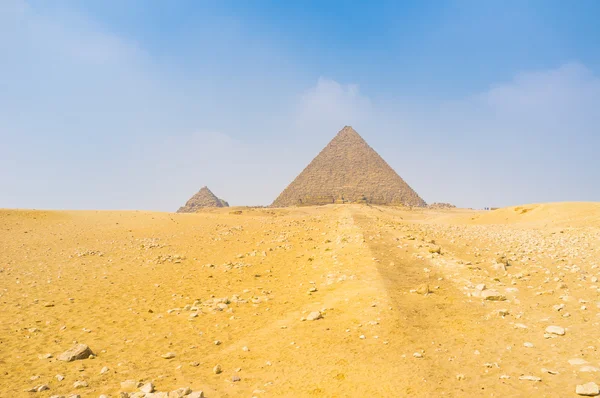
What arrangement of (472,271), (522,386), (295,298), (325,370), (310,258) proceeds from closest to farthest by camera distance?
(522,386) < (325,370) < (295,298) < (472,271) < (310,258)

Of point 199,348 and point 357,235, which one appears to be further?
point 357,235

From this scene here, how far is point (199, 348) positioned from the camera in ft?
18.8

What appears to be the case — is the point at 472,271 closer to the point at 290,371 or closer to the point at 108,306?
the point at 290,371

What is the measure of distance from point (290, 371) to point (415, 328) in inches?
85.1

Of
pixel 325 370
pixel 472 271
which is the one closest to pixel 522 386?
pixel 325 370

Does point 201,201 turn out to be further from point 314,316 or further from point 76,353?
point 314,316

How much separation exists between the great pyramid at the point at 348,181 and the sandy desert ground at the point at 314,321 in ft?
307

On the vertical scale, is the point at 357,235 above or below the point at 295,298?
above

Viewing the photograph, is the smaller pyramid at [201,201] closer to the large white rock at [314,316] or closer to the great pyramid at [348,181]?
the great pyramid at [348,181]

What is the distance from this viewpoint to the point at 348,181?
11419 centimetres

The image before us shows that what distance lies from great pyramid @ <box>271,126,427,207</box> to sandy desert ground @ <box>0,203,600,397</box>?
3681 inches

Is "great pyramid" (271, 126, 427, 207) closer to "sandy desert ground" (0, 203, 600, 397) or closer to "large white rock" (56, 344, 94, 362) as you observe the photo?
"sandy desert ground" (0, 203, 600, 397)

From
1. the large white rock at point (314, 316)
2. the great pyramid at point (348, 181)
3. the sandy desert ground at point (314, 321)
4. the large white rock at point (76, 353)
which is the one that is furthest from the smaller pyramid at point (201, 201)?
the large white rock at point (314, 316)

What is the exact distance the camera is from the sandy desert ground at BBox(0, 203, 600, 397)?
4355 millimetres
